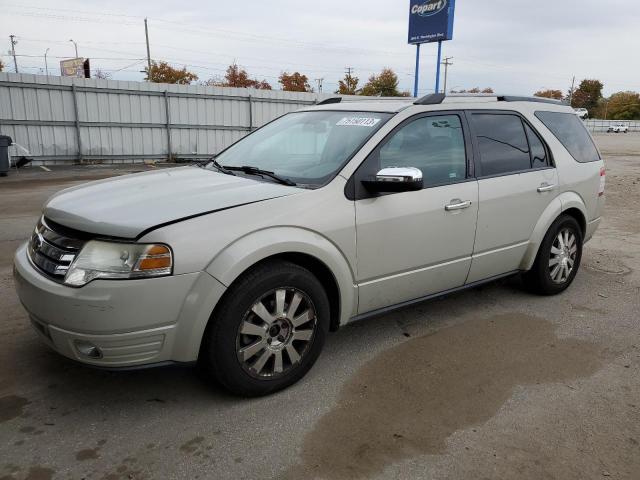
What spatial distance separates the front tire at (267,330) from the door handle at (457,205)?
116 centimetres

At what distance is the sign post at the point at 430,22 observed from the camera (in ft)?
65.4

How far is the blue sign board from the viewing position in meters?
19.9

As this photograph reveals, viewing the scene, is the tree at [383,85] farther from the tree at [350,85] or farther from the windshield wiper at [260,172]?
the windshield wiper at [260,172]

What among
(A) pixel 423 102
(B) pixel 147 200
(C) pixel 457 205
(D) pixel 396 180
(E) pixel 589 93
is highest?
(E) pixel 589 93

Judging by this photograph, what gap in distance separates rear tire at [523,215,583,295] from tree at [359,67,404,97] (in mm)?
64349

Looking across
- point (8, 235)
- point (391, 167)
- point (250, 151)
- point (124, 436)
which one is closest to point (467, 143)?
point (391, 167)

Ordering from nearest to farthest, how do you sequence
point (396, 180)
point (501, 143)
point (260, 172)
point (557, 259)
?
1. point (396, 180)
2. point (260, 172)
3. point (501, 143)
4. point (557, 259)

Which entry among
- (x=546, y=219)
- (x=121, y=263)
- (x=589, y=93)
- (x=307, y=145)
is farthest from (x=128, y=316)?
(x=589, y=93)

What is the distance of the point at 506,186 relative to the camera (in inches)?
163

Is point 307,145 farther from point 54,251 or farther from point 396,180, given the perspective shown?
point 54,251

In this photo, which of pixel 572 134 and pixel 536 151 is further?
pixel 572 134

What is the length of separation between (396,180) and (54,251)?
1938mm

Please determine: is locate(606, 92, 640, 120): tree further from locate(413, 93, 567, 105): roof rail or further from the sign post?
locate(413, 93, 567, 105): roof rail

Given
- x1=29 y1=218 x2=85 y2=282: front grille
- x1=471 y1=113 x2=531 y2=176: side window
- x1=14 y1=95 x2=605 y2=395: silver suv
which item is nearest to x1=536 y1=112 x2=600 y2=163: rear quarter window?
x1=14 y1=95 x2=605 y2=395: silver suv
